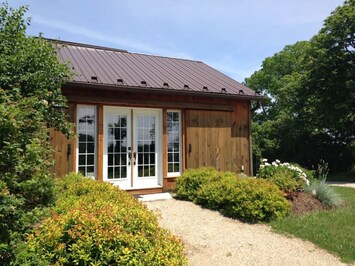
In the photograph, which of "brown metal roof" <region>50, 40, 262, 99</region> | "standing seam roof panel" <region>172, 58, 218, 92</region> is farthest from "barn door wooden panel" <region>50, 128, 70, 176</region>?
"standing seam roof panel" <region>172, 58, 218, 92</region>

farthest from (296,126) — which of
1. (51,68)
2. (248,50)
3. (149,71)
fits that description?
(51,68)

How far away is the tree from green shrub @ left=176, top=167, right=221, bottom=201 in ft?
10.2

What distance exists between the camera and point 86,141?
27.5 ft

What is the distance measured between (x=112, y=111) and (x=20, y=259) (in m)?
6.16

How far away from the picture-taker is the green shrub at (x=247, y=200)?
6.44m

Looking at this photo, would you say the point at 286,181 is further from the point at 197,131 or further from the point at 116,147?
the point at 116,147

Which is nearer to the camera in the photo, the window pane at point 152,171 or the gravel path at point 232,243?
the gravel path at point 232,243

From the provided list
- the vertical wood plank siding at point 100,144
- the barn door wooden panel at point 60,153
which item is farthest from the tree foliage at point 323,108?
the barn door wooden panel at point 60,153

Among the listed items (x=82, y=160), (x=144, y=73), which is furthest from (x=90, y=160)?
(x=144, y=73)

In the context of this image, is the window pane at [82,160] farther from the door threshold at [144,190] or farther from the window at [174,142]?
the window at [174,142]

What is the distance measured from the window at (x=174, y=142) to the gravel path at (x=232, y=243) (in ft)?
9.25

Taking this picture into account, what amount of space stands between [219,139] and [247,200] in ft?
12.2

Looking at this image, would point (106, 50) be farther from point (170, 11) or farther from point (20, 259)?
point (20, 259)

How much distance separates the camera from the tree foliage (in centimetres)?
1964
